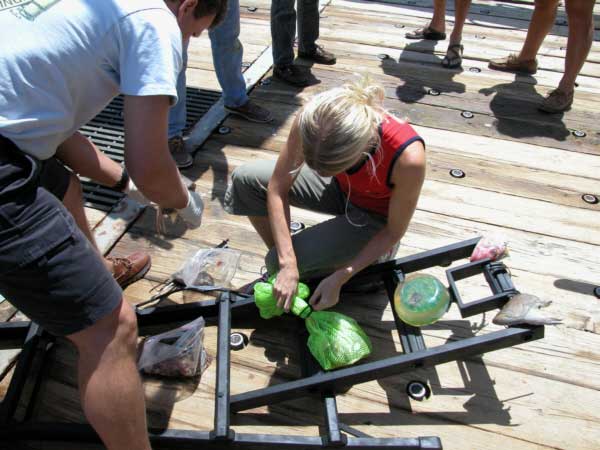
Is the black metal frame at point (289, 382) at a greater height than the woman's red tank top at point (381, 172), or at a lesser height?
lesser

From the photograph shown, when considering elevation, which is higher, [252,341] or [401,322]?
[401,322]

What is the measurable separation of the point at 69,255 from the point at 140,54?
1.62 feet

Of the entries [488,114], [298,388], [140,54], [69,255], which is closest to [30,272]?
[69,255]

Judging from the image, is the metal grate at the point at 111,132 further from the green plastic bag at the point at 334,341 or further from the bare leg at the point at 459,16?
the bare leg at the point at 459,16

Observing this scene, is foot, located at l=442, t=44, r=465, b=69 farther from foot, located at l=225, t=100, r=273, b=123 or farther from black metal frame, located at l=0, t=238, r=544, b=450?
black metal frame, located at l=0, t=238, r=544, b=450

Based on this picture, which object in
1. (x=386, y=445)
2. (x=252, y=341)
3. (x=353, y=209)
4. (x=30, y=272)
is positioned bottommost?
(x=252, y=341)

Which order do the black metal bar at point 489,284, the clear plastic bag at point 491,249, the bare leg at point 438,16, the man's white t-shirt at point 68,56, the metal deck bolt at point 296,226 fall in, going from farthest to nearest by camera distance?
1. the bare leg at point 438,16
2. the metal deck bolt at point 296,226
3. the clear plastic bag at point 491,249
4. the black metal bar at point 489,284
5. the man's white t-shirt at point 68,56

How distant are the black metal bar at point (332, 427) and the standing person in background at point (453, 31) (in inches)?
119

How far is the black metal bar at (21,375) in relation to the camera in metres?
1.61

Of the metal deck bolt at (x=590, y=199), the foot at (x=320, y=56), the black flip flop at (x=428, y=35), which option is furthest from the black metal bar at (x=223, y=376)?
the black flip flop at (x=428, y=35)

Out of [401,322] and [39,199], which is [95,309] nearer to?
[39,199]

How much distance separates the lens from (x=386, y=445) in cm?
154

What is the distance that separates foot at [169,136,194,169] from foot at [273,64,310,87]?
1.07 metres

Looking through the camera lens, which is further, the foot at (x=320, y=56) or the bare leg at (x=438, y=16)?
the bare leg at (x=438, y=16)
